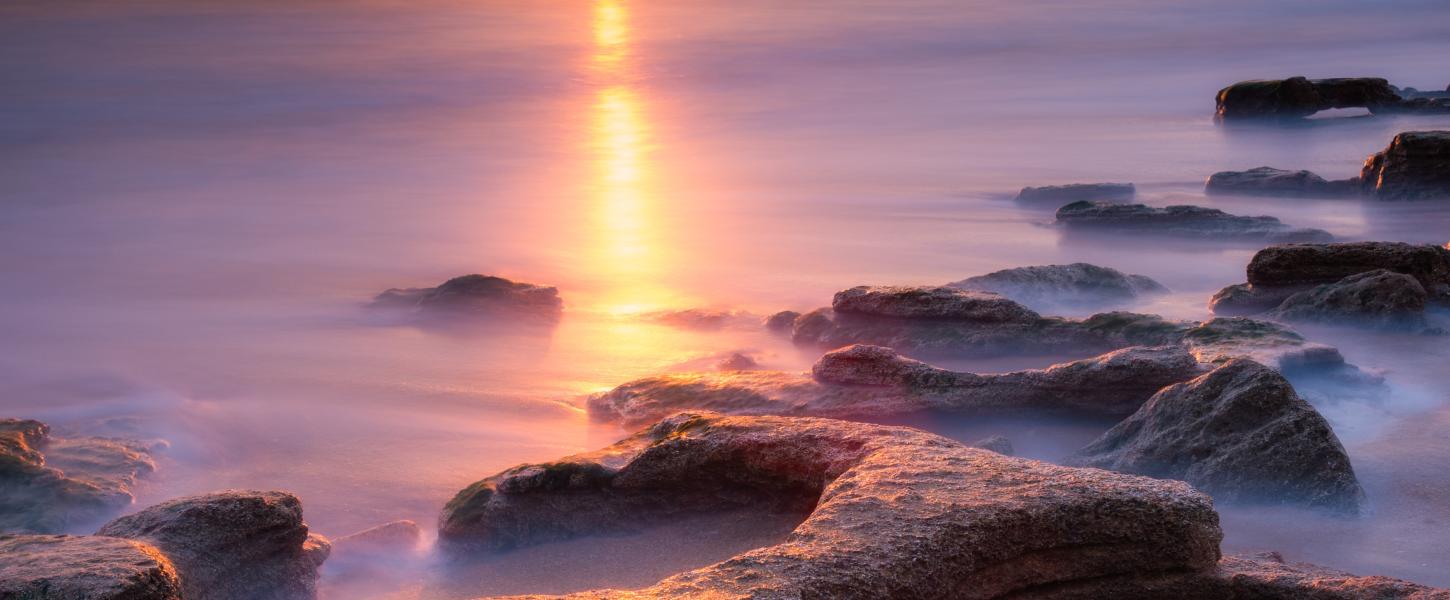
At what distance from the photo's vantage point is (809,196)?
16.4 meters

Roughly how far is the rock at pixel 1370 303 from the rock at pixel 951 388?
1828 millimetres

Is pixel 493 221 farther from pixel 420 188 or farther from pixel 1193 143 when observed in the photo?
pixel 1193 143

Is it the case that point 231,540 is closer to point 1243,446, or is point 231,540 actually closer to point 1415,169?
point 1243,446

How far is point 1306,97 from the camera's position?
70.0 ft

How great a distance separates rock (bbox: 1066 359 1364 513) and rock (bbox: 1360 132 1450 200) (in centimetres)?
881

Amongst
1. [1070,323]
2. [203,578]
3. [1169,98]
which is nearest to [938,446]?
[203,578]

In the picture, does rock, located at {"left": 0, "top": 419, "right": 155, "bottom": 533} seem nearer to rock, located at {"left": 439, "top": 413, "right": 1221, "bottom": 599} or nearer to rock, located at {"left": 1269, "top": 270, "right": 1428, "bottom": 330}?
rock, located at {"left": 439, "top": 413, "right": 1221, "bottom": 599}

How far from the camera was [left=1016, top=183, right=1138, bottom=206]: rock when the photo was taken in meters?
14.1

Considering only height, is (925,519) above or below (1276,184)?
above

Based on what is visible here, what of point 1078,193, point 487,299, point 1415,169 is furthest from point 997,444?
point 1078,193

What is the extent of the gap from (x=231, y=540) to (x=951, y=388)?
2792 millimetres

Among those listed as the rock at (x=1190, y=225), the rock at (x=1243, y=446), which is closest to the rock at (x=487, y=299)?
the rock at (x=1190, y=225)

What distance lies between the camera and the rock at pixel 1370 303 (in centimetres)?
663

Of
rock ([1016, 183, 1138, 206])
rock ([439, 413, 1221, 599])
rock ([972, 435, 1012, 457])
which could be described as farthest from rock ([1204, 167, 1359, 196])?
rock ([439, 413, 1221, 599])
